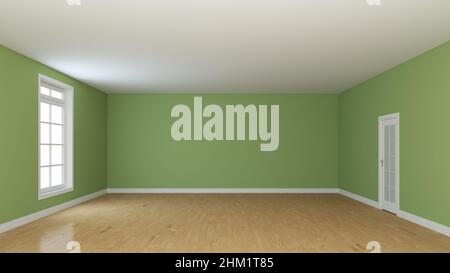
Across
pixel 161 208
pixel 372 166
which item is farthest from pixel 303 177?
pixel 161 208

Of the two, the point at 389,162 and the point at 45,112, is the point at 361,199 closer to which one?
the point at 389,162

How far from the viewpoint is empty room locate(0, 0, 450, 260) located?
456cm

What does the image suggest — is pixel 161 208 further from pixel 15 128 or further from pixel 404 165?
pixel 404 165

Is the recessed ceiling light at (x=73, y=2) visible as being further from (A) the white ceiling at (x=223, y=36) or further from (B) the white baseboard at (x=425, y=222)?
(B) the white baseboard at (x=425, y=222)

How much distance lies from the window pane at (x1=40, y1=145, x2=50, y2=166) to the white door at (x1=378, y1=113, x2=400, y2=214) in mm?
6467

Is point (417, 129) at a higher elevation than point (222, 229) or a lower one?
higher

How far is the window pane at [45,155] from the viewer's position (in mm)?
7014

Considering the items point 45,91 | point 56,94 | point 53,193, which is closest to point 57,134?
point 56,94

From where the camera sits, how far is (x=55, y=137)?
7566mm

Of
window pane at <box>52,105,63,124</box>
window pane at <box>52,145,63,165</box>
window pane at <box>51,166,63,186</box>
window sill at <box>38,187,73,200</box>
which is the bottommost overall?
window sill at <box>38,187,73,200</box>

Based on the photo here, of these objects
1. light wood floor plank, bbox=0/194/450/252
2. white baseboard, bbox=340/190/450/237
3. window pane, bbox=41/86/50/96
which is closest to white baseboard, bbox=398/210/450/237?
white baseboard, bbox=340/190/450/237

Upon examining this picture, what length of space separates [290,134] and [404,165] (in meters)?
4.14

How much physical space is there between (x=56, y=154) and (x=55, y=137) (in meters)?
0.34

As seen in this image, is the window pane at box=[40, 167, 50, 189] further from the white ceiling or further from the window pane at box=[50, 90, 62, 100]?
the white ceiling
